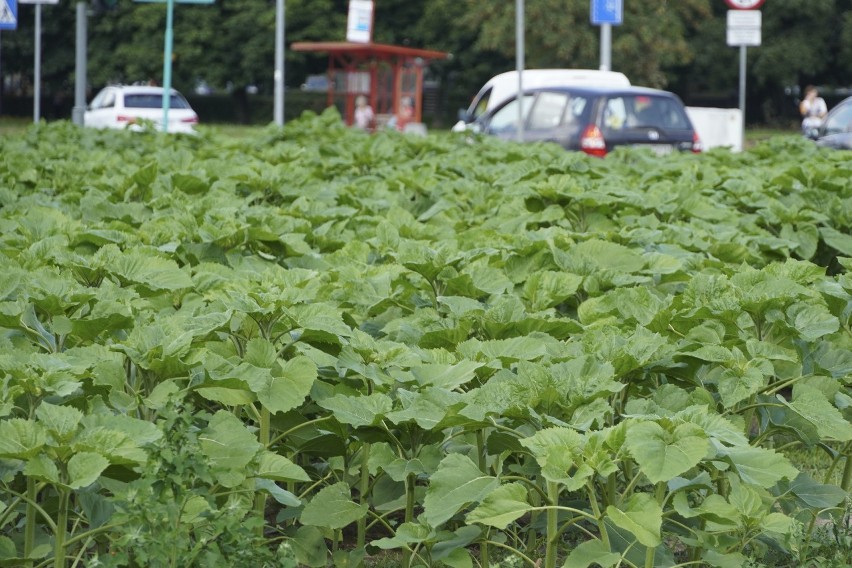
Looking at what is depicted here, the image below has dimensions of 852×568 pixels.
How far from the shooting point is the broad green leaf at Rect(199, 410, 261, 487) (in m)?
3.12

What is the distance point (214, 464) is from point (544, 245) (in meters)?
2.30

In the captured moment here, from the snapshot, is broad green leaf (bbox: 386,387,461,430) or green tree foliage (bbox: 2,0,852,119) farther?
green tree foliage (bbox: 2,0,852,119)

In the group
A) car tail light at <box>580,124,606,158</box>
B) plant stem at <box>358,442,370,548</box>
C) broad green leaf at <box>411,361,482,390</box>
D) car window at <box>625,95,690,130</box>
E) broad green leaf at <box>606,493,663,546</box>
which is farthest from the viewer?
car window at <box>625,95,690,130</box>

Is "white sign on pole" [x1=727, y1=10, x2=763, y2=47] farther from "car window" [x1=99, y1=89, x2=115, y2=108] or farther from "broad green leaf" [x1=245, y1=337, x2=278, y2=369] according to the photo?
"car window" [x1=99, y1=89, x2=115, y2=108]

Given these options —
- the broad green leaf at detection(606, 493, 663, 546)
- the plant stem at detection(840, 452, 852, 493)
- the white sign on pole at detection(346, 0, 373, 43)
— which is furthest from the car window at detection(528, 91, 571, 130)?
the white sign on pole at detection(346, 0, 373, 43)

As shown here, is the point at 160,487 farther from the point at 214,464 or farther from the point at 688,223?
the point at 688,223

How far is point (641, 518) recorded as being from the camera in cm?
304

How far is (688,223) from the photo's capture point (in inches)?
261

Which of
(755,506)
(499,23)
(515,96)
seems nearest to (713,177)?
(755,506)

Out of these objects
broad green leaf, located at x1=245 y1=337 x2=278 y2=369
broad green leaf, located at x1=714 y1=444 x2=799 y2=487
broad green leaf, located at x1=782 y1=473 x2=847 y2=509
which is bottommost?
broad green leaf, located at x1=782 y1=473 x2=847 y2=509

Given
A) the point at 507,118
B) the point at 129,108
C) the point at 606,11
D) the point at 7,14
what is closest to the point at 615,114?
the point at 507,118

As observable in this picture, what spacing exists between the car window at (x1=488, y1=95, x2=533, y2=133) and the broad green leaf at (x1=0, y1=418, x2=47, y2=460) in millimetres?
14503

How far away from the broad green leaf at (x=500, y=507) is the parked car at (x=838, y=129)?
58.0 feet

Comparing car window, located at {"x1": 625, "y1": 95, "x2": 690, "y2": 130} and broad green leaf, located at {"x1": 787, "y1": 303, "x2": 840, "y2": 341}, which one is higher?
car window, located at {"x1": 625, "y1": 95, "x2": 690, "y2": 130}
